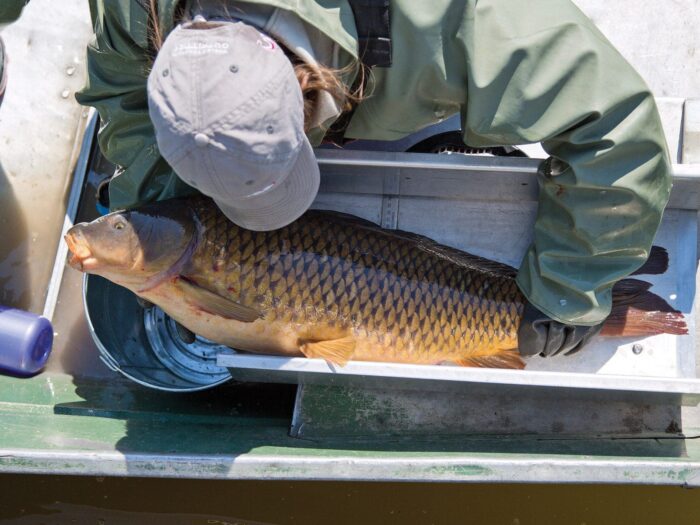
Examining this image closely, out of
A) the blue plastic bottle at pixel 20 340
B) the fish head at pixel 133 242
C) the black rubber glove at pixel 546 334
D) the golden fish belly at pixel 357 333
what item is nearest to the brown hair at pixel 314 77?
the fish head at pixel 133 242

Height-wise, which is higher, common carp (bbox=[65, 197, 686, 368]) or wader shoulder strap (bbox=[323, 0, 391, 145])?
wader shoulder strap (bbox=[323, 0, 391, 145])

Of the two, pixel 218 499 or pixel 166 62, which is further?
pixel 218 499

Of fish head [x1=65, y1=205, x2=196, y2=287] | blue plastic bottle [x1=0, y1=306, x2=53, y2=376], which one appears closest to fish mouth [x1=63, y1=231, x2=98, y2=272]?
fish head [x1=65, y1=205, x2=196, y2=287]

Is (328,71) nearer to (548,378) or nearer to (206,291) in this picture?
(206,291)

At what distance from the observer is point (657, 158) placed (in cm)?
215

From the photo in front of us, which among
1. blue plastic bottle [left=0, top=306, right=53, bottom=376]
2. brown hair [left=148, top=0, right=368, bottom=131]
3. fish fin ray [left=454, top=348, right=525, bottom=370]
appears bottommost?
blue plastic bottle [left=0, top=306, right=53, bottom=376]

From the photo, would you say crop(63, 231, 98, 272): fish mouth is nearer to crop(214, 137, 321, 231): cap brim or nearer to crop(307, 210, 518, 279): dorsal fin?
crop(214, 137, 321, 231): cap brim

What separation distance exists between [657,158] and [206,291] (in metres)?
1.38

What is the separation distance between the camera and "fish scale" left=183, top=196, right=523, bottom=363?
252 centimetres

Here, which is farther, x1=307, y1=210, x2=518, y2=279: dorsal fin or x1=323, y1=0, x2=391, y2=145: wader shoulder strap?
x1=307, y1=210, x2=518, y2=279: dorsal fin

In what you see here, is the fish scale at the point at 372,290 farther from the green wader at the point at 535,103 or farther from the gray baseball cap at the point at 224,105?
the gray baseball cap at the point at 224,105

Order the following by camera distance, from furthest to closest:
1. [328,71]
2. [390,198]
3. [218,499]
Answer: [218,499] < [390,198] < [328,71]

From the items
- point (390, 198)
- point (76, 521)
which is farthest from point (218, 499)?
point (390, 198)

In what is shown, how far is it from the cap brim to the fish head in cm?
39
